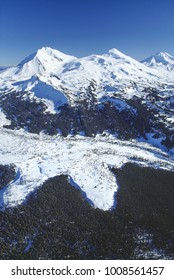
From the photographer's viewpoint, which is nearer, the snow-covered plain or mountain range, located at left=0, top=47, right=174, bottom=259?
mountain range, located at left=0, top=47, right=174, bottom=259

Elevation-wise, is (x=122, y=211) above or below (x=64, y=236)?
above

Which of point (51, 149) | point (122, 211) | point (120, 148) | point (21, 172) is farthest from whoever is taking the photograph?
point (120, 148)

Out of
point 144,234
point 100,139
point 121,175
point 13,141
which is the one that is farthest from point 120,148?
point 144,234

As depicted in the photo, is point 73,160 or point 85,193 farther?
point 73,160

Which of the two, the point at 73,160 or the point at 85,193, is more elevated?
the point at 73,160

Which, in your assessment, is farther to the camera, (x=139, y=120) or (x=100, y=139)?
(x=139, y=120)

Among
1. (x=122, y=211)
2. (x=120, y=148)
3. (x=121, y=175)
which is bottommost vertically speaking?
(x=122, y=211)

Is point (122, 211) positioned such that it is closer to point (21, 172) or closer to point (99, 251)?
point (99, 251)

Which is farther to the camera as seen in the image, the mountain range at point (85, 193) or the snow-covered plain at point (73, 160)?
the snow-covered plain at point (73, 160)
